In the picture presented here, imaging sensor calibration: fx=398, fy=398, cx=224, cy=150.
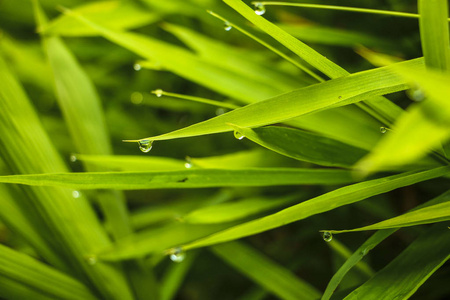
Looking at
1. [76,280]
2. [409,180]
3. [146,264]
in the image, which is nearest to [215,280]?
[146,264]

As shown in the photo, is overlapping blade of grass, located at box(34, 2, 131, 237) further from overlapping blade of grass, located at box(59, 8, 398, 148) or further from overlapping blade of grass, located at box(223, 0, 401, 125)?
overlapping blade of grass, located at box(223, 0, 401, 125)

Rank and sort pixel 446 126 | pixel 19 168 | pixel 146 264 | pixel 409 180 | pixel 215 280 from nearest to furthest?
pixel 446 126 < pixel 409 180 < pixel 19 168 < pixel 146 264 < pixel 215 280

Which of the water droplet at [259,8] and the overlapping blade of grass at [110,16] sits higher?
the overlapping blade of grass at [110,16]

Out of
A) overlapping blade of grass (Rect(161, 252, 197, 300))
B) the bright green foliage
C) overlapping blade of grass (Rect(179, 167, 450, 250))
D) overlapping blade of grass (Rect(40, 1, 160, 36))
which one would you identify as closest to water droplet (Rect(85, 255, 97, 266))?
the bright green foliage

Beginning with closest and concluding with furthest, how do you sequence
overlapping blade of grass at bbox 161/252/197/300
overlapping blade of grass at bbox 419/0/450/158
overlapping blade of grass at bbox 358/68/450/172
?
1. overlapping blade of grass at bbox 358/68/450/172
2. overlapping blade of grass at bbox 419/0/450/158
3. overlapping blade of grass at bbox 161/252/197/300

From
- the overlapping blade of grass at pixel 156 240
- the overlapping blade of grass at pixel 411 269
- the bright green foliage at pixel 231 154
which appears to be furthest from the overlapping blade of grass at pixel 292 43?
the overlapping blade of grass at pixel 156 240

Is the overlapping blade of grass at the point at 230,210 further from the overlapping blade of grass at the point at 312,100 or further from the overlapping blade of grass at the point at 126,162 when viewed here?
the overlapping blade of grass at the point at 312,100

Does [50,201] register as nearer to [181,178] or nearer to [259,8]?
[181,178]

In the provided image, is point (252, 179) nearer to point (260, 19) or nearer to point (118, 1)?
point (260, 19)
